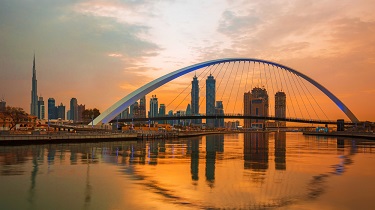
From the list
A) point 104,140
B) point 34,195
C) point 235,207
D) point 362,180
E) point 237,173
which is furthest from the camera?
point 104,140

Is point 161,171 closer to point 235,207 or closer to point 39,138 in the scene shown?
point 235,207

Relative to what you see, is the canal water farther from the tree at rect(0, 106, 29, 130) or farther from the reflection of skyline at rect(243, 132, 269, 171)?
the tree at rect(0, 106, 29, 130)

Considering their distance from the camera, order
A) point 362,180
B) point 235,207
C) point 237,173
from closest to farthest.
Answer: point 235,207 → point 362,180 → point 237,173

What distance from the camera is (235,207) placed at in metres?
14.9

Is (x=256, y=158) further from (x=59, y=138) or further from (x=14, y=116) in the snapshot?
(x=14, y=116)

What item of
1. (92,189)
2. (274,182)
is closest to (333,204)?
(274,182)

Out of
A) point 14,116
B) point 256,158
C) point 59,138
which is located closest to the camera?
point 256,158

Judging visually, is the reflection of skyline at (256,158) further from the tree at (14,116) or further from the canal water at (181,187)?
the tree at (14,116)

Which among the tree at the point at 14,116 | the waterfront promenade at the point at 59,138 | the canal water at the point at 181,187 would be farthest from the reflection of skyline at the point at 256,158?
the tree at the point at 14,116

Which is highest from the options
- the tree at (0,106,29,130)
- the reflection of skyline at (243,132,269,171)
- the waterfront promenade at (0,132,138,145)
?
the tree at (0,106,29,130)

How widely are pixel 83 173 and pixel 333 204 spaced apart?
13896mm

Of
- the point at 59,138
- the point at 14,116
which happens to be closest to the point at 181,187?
the point at 59,138

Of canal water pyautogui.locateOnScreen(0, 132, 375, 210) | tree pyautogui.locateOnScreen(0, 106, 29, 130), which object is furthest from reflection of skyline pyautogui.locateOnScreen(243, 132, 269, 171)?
tree pyautogui.locateOnScreen(0, 106, 29, 130)

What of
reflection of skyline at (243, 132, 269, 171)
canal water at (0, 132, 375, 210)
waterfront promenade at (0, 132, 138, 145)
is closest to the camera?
canal water at (0, 132, 375, 210)
